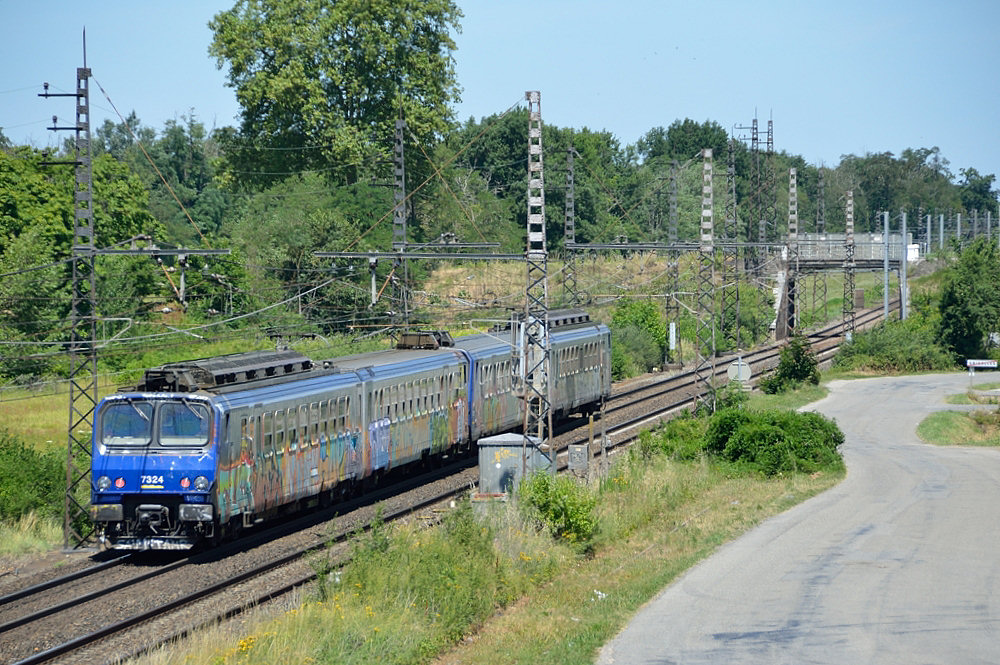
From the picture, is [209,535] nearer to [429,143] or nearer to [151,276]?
[151,276]

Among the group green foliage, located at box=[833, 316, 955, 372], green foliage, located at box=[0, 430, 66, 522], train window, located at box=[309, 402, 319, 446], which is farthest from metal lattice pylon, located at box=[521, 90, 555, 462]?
green foliage, located at box=[833, 316, 955, 372]

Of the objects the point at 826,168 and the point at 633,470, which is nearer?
the point at 633,470

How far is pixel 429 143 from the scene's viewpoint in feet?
221

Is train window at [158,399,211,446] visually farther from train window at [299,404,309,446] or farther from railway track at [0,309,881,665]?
train window at [299,404,309,446]

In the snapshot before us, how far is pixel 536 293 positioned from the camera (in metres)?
25.9

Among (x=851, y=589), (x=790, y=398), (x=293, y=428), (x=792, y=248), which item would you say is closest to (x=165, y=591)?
(x=293, y=428)

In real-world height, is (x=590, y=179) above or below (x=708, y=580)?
above

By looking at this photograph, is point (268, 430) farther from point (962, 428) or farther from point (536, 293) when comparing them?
point (962, 428)

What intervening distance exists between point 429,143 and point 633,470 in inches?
1714

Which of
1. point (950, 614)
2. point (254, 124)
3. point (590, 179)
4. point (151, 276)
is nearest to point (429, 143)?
point (254, 124)

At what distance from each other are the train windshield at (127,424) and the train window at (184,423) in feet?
0.95

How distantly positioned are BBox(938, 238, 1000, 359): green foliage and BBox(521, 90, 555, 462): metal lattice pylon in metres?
41.0

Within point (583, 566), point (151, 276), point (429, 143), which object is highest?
point (429, 143)

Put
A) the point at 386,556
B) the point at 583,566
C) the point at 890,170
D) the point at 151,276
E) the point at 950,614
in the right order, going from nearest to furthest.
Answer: the point at 950,614
the point at 386,556
the point at 583,566
the point at 151,276
the point at 890,170
